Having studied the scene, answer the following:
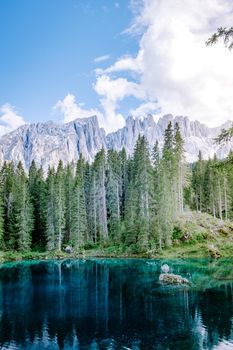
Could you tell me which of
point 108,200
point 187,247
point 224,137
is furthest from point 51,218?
point 224,137

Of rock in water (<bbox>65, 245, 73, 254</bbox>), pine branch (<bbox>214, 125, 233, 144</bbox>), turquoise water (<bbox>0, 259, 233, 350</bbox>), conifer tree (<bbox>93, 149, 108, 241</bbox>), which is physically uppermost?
conifer tree (<bbox>93, 149, 108, 241</bbox>)

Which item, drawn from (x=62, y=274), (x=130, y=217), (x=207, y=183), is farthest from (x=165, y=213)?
(x=207, y=183)

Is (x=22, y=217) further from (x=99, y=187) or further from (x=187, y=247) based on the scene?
(x=187, y=247)

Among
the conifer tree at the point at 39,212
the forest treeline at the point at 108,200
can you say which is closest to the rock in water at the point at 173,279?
the forest treeline at the point at 108,200

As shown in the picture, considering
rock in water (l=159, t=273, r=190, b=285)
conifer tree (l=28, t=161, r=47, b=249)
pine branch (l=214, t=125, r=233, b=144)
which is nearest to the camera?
pine branch (l=214, t=125, r=233, b=144)

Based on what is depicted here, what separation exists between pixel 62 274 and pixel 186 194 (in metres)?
49.4

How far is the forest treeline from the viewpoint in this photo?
6056 cm

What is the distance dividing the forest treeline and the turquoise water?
16.4m

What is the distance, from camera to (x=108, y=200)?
79.9 metres

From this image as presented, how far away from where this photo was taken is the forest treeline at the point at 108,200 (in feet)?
199

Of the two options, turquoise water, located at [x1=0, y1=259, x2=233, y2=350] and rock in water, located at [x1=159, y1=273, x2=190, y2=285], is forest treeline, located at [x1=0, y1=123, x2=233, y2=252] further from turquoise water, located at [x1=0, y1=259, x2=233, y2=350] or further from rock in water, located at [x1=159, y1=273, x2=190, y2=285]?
rock in water, located at [x1=159, y1=273, x2=190, y2=285]

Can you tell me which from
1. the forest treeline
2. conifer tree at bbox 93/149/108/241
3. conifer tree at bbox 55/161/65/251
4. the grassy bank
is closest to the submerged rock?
the grassy bank

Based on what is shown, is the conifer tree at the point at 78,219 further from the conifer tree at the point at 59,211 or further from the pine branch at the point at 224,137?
the pine branch at the point at 224,137

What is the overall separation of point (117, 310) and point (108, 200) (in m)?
53.8
